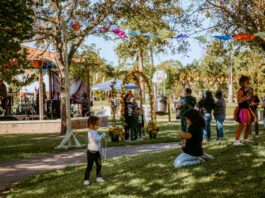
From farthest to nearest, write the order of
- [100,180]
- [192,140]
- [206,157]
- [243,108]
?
[243,108] → [206,157] → [192,140] → [100,180]

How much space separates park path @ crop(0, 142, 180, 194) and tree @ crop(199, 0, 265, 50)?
531 cm

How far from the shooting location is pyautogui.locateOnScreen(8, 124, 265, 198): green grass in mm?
4762

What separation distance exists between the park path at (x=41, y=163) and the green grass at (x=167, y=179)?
0.54m

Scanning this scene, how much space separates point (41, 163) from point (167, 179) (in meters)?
4.39

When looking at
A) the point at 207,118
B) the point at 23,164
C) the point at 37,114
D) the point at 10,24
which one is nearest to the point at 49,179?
the point at 23,164

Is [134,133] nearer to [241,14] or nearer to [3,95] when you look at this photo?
[241,14]

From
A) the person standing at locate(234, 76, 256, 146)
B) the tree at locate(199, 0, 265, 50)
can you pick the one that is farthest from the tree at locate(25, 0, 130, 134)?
the person standing at locate(234, 76, 256, 146)

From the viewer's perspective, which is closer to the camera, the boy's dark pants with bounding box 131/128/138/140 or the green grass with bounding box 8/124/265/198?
the green grass with bounding box 8/124/265/198

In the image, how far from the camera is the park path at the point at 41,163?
717 cm

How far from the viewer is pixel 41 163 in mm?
8641

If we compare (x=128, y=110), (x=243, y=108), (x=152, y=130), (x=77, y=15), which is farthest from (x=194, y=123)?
(x=77, y=15)

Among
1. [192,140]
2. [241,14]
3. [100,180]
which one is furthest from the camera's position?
[241,14]

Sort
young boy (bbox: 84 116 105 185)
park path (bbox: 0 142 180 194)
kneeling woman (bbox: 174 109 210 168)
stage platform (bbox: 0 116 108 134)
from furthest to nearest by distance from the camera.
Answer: stage platform (bbox: 0 116 108 134) → park path (bbox: 0 142 180 194) → kneeling woman (bbox: 174 109 210 168) → young boy (bbox: 84 116 105 185)

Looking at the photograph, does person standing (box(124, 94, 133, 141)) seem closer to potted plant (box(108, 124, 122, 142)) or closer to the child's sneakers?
potted plant (box(108, 124, 122, 142))
